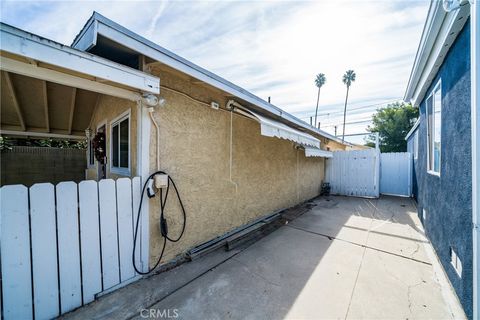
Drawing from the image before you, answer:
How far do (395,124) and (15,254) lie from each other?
35.8m

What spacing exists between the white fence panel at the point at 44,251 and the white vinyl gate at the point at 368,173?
47.7ft

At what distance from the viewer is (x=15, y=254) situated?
2.60 m

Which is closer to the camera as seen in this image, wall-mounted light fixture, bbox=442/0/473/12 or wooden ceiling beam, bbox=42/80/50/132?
wall-mounted light fixture, bbox=442/0/473/12

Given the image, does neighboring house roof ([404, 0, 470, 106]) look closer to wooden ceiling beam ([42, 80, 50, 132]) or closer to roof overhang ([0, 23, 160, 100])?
roof overhang ([0, 23, 160, 100])

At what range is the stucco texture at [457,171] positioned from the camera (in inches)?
111

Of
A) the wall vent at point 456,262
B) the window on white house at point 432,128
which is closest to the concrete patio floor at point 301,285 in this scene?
the wall vent at point 456,262

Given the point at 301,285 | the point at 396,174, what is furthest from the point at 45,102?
the point at 396,174

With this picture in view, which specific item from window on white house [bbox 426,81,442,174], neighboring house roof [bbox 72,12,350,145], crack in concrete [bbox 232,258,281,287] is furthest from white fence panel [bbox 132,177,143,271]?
window on white house [bbox 426,81,442,174]

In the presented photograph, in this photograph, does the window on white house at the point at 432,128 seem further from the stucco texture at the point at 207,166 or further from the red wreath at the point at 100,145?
the red wreath at the point at 100,145

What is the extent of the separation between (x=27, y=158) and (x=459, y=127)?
1899 centimetres

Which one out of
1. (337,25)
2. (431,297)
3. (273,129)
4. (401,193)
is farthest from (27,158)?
(401,193)

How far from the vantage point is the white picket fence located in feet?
8.50
